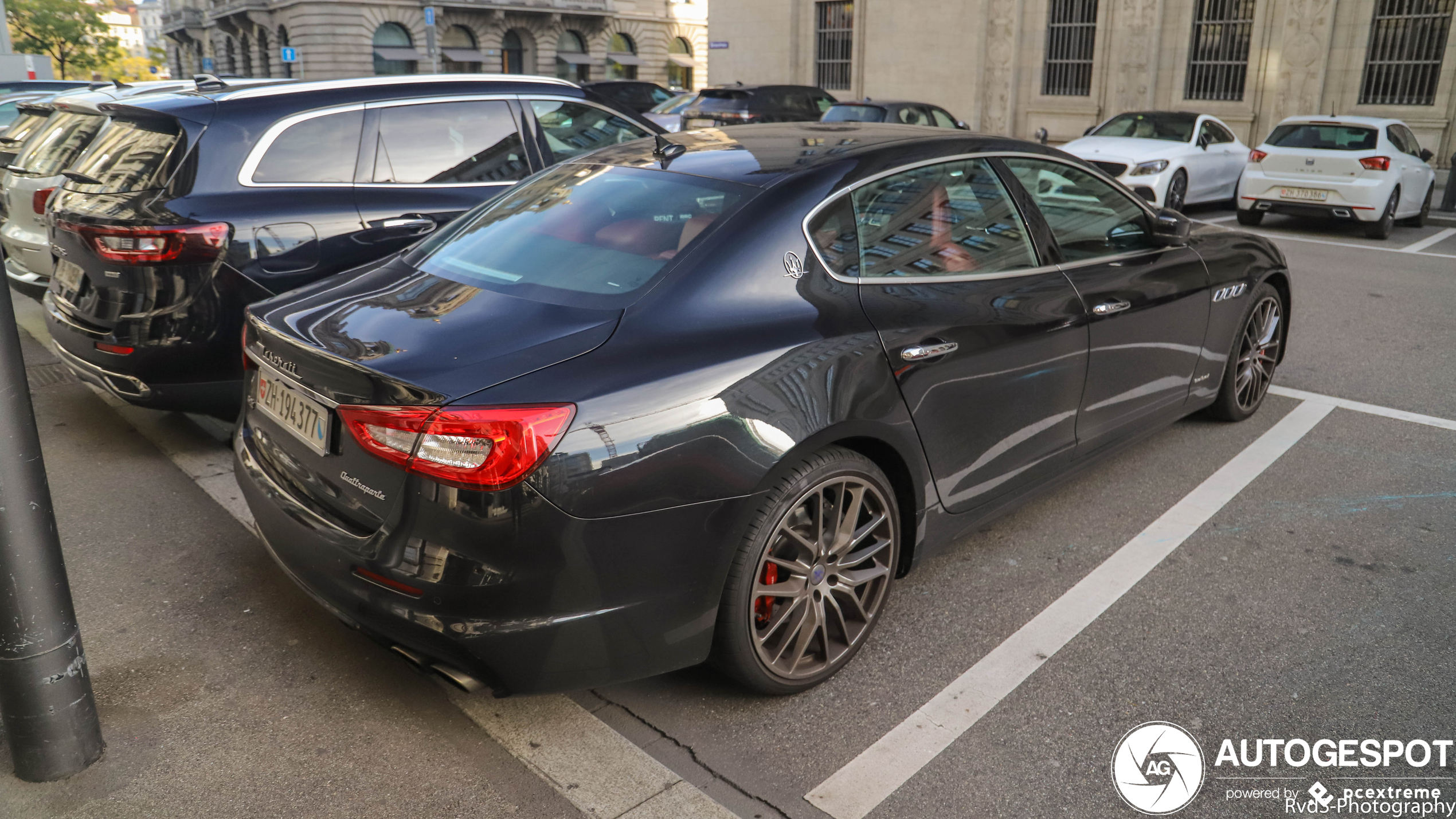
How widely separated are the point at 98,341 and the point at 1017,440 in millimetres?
3835

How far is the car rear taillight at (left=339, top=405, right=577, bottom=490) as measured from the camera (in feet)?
7.80

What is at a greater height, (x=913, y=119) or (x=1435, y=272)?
(x=913, y=119)

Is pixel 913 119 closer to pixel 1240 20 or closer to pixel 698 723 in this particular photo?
pixel 1240 20

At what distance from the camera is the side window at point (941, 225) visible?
326 centimetres

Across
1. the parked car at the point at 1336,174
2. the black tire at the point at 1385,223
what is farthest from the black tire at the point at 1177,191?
the black tire at the point at 1385,223

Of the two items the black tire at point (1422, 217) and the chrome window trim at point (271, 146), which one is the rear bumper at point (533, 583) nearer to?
the chrome window trim at point (271, 146)

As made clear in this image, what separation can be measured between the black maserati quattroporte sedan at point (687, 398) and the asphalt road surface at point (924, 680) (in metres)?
0.28

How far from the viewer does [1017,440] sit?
3.62m

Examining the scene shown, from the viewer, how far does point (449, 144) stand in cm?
537

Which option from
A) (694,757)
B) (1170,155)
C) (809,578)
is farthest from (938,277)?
(1170,155)

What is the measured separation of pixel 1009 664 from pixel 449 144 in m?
3.78

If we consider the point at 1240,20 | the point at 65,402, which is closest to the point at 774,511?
the point at 65,402

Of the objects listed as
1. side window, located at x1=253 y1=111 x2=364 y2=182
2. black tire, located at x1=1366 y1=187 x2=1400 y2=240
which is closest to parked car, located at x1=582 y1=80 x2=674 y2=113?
black tire, located at x1=1366 y1=187 x2=1400 y2=240

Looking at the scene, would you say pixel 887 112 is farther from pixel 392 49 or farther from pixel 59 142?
pixel 392 49
